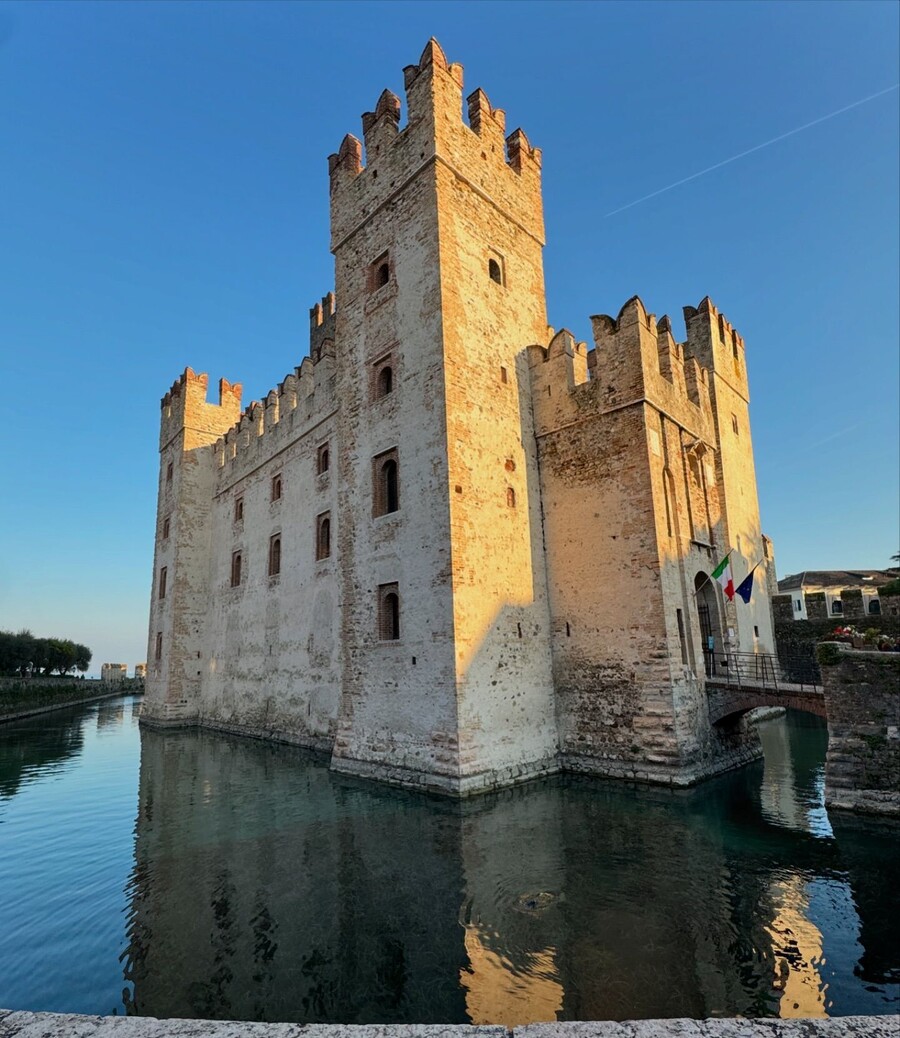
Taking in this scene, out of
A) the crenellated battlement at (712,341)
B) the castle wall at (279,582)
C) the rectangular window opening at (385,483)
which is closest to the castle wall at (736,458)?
the crenellated battlement at (712,341)

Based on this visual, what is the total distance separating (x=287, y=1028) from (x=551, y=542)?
1284 cm

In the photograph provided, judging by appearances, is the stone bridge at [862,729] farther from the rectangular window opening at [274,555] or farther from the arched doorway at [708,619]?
the rectangular window opening at [274,555]

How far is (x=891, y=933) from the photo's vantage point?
5.94 m

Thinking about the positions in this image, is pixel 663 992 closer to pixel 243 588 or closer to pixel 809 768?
pixel 809 768

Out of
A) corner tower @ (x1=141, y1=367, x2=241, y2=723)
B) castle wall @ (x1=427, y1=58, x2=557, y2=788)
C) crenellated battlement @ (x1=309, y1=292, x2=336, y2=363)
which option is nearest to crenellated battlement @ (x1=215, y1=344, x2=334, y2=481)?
crenellated battlement @ (x1=309, y1=292, x2=336, y2=363)

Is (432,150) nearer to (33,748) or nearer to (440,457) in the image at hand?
(440,457)

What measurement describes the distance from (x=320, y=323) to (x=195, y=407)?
312 inches

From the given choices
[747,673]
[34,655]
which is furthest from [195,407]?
[34,655]

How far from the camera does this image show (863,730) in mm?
9461

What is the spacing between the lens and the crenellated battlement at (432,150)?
14281 mm

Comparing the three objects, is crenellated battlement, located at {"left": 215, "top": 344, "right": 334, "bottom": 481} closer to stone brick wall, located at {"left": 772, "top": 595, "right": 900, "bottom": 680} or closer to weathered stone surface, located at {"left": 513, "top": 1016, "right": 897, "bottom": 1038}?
weathered stone surface, located at {"left": 513, "top": 1016, "right": 897, "bottom": 1038}

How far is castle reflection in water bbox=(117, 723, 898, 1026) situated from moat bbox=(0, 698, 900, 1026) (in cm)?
3

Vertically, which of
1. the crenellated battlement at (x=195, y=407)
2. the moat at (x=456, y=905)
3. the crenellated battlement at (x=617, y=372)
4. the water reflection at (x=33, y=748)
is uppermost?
the crenellated battlement at (x=195, y=407)

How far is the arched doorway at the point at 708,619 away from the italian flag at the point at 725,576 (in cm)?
37
